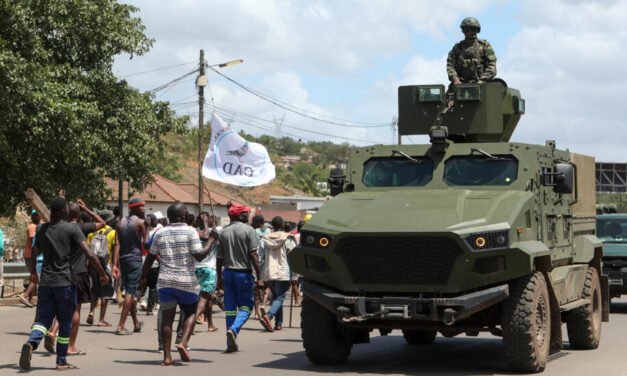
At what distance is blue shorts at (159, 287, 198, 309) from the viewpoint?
490 inches

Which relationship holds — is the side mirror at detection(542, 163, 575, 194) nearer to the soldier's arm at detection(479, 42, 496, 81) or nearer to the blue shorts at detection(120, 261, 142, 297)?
the soldier's arm at detection(479, 42, 496, 81)

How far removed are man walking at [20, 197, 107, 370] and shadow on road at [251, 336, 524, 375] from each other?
7.57 feet

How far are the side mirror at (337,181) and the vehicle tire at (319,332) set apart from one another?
5.47 ft

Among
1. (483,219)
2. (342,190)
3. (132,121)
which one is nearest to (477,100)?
(342,190)

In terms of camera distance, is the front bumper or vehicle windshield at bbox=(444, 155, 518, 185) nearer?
the front bumper

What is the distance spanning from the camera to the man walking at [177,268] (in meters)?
12.4

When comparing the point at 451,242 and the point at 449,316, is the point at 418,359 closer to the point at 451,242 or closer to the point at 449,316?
the point at 449,316

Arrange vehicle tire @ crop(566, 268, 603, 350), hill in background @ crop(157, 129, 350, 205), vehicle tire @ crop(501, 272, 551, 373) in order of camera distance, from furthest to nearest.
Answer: hill in background @ crop(157, 129, 350, 205)
vehicle tire @ crop(566, 268, 603, 350)
vehicle tire @ crop(501, 272, 551, 373)

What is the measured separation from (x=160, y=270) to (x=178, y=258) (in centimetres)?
24

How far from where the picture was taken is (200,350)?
14484 mm

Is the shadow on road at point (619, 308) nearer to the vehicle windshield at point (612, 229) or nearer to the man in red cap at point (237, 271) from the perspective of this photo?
the vehicle windshield at point (612, 229)

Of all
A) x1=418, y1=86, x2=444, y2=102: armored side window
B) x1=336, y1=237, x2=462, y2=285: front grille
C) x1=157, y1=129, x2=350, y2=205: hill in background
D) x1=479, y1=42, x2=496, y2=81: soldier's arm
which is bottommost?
x1=336, y1=237, x2=462, y2=285: front grille

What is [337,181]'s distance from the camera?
13.6m

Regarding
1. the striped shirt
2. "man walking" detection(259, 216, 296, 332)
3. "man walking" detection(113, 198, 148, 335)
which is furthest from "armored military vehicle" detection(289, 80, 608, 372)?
"man walking" detection(259, 216, 296, 332)
